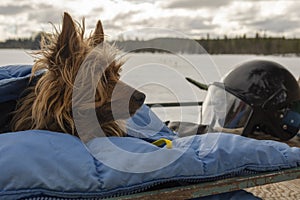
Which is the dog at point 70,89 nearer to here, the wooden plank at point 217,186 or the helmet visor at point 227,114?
the wooden plank at point 217,186

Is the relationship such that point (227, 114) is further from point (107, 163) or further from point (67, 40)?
point (107, 163)

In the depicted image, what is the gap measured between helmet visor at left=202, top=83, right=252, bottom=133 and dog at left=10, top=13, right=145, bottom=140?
993 millimetres

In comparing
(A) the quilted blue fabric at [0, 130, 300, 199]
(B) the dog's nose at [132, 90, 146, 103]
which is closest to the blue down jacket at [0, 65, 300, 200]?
(A) the quilted blue fabric at [0, 130, 300, 199]

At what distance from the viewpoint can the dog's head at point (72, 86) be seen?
1129 mm

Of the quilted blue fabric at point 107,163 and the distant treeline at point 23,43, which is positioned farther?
the distant treeline at point 23,43

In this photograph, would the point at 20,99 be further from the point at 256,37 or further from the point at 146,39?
the point at 256,37

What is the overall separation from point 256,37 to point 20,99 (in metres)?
2.49

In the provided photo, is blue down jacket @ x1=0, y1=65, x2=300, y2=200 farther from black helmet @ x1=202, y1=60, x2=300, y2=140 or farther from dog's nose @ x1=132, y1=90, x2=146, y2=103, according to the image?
black helmet @ x1=202, y1=60, x2=300, y2=140

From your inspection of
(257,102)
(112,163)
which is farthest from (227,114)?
(112,163)

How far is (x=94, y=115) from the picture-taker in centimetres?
114

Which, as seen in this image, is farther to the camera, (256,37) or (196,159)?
(256,37)

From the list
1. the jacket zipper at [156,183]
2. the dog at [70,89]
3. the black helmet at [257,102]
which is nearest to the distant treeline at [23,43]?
the dog at [70,89]

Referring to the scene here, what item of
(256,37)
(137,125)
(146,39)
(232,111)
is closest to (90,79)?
(146,39)

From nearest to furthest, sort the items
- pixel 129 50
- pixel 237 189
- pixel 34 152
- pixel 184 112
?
pixel 34 152 → pixel 237 189 → pixel 129 50 → pixel 184 112
